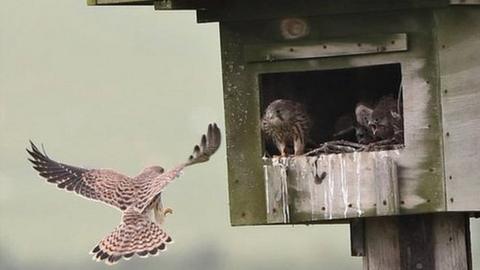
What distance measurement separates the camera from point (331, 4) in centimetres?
729

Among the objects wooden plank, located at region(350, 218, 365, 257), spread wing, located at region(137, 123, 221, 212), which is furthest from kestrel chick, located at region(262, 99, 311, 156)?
spread wing, located at region(137, 123, 221, 212)

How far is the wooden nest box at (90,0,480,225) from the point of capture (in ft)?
23.5

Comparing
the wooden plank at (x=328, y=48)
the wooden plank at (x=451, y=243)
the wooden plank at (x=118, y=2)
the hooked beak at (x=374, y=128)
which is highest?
the wooden plank at (x=118, y=2)

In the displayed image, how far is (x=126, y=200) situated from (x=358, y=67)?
156 cm

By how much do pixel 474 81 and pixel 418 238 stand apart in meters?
0.62

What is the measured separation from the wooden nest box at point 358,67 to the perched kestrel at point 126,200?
1.09m

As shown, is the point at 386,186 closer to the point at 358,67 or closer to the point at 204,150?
the point at 358,67

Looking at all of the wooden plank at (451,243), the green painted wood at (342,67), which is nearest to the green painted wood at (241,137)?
the green painted wood at (342,67)

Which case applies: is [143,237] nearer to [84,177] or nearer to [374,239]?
[84,177]

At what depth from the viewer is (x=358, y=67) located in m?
7.48

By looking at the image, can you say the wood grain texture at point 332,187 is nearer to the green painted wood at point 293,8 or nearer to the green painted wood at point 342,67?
the green painted wood at point 342,67

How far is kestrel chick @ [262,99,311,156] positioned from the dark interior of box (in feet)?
0.83

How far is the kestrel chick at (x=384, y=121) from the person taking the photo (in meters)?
7.40

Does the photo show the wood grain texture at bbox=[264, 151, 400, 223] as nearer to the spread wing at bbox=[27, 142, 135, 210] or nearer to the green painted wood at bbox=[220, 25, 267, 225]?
the green painted wood at bbox=[220, 25, 267, 225]
